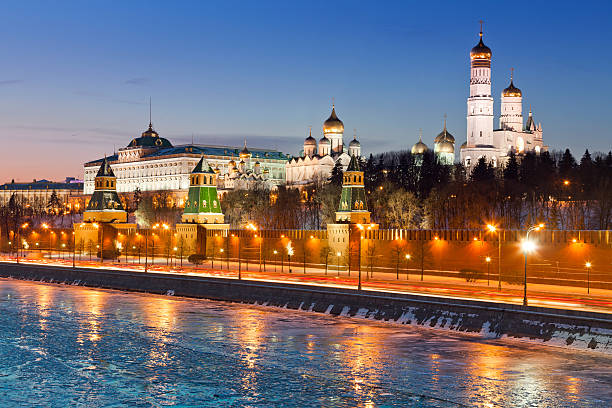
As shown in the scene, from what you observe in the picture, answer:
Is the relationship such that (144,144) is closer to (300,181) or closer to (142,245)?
(300,181)

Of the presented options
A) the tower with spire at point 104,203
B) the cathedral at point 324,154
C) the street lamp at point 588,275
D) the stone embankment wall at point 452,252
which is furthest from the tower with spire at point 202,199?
the cathedral at point 324,154

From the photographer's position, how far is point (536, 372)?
3011 cm

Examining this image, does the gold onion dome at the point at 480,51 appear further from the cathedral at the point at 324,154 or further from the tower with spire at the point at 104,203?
the tower with spire at the point at 104,203

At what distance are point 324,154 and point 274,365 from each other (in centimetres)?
11323

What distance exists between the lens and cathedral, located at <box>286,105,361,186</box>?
142 meters

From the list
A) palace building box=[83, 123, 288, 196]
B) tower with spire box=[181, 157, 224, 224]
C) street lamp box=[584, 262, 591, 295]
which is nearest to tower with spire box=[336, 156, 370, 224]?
tower with spire box=[181, 157, 224, 224]

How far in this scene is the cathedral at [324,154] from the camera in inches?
5595

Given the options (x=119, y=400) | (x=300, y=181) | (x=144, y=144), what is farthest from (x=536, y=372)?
(x=144, y=144)

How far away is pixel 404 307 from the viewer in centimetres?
4025

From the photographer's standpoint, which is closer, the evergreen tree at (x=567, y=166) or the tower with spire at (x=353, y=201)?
the tower with spire at (x=353, y=201)

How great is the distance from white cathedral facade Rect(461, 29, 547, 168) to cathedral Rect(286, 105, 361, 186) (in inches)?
881

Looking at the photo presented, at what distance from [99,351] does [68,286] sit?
28724 millimetres

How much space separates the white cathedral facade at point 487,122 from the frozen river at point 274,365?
81608 mm

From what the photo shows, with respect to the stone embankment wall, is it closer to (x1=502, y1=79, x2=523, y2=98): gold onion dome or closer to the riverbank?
the riverbank
